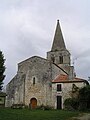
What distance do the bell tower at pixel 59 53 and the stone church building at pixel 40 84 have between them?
343 inches

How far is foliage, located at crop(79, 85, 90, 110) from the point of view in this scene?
3847 cm

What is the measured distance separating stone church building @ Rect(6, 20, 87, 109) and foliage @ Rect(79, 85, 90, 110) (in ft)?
6.31

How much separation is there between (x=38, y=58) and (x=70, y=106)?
11.9 m

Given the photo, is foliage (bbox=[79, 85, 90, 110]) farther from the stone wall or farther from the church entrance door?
the church entrance door

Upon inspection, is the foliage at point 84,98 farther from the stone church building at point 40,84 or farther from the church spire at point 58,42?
the church spire at point 58,42

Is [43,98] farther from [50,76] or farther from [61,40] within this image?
[61,40]

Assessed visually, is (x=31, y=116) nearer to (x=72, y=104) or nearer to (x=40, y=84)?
(x=72, y=104)

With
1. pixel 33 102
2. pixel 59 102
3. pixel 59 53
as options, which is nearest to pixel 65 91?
pixel 59 102

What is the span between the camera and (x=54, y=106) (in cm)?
4197

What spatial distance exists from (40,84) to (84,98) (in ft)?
30.7

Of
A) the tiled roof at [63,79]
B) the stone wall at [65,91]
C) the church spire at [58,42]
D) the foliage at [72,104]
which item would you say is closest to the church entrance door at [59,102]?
the stone wall at [65,91]

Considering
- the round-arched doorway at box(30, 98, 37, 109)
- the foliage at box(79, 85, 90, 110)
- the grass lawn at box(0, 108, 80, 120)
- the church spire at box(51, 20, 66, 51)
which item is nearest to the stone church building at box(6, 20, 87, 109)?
the round-arched doorway at box(30, 98, 37, 109)

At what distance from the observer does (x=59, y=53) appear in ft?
185

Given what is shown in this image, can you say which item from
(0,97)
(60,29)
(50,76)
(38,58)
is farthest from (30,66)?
(60,29)
